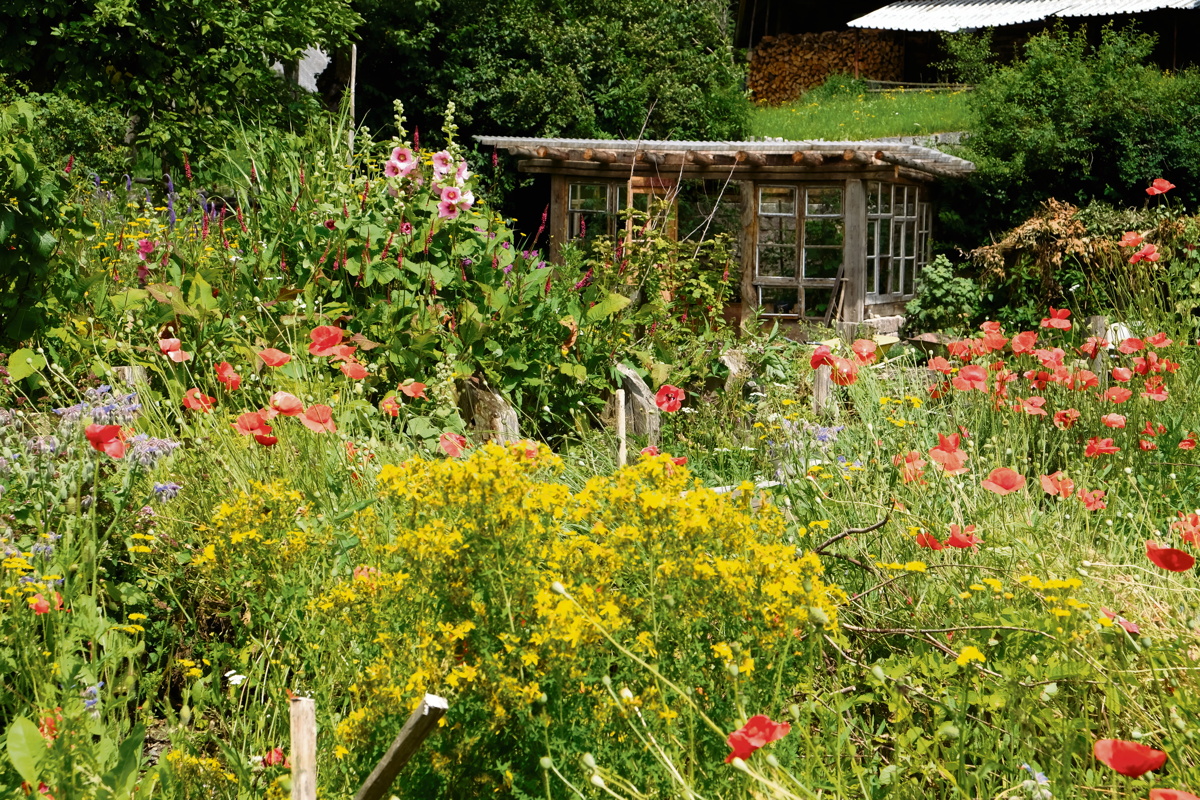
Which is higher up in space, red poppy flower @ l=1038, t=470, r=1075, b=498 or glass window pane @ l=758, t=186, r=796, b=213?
glass window pane @ l=758, t=186, r=796, b=213

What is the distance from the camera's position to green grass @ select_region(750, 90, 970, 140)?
625 inches

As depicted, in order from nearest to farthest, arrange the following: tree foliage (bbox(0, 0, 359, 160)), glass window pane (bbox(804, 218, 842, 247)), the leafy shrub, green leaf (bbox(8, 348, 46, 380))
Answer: green leaf (bbox(8, 348, 46, 380))
tree foliage (bbox(0, 0, 359, 160))
the leafy shrub
glass window pane (bbox(804, 218, 842, 247))

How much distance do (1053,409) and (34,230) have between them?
349cm

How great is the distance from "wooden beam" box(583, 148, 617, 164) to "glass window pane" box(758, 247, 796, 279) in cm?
211

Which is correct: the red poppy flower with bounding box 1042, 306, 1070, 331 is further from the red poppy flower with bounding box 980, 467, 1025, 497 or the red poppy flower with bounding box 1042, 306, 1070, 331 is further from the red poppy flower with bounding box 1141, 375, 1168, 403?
the red poppy flower with bounding box 980, 467, 1025, 497

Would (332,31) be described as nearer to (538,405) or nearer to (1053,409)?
(538,405)

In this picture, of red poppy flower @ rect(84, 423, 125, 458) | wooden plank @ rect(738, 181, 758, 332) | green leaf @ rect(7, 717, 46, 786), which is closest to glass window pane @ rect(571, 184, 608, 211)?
wooden plank @ rect(738, 181, 758, 332)

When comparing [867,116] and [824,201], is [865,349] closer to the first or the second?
[824,201]

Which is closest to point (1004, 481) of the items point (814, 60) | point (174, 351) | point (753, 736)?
point (753, 736)

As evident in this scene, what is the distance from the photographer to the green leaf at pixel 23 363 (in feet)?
10.4

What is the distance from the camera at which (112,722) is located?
1.77m

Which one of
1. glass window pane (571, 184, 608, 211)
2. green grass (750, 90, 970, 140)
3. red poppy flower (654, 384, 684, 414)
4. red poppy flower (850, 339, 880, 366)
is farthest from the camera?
green grass (750, 90, 970, 140)

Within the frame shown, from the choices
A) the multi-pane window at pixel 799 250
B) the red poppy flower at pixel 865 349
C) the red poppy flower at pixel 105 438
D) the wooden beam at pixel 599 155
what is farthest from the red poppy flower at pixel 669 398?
the multi-pane window at pixel 799 250

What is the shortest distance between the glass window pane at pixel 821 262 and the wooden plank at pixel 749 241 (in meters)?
0.61
